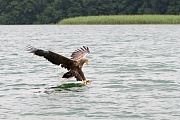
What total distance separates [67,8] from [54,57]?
3112 inches

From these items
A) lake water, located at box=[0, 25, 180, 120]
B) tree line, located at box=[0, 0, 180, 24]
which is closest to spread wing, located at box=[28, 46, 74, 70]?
lake water, located at box=[0, 25, 180, 120]

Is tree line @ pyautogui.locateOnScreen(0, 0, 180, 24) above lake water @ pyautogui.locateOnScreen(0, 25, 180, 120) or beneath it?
beneath

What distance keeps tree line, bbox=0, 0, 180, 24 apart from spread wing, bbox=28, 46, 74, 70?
71.3 metres

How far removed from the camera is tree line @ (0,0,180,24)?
88.8 meters

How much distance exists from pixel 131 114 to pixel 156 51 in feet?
56.3

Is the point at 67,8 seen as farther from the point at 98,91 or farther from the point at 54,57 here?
the point at 98,91

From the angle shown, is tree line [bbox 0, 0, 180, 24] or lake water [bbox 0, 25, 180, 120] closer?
lake water [bbox 0, 25, 180, 120]

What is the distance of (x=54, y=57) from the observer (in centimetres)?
1588

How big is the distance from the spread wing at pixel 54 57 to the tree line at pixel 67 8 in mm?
71315

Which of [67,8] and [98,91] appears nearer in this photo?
[98,91]

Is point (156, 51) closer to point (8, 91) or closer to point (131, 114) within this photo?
point (8, 91)

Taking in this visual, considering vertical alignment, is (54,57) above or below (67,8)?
above

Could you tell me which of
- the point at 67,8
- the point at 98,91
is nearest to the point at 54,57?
the point at 98,91

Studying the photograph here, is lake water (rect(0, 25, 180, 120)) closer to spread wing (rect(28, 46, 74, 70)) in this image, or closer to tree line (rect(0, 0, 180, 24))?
spread wing (rect(28, 46, 74, 70))
